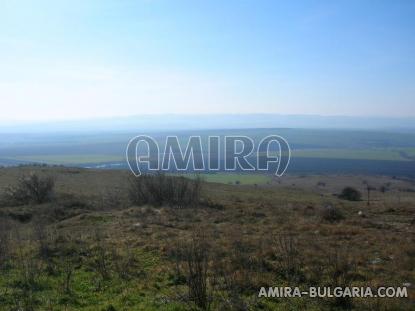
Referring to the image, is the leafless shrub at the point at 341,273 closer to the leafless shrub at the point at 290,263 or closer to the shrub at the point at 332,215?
the leafless shrub at the point at 290,263

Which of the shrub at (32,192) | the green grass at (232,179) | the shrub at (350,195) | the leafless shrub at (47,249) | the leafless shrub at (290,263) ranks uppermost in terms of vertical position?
the leafless shrub at (290,263)

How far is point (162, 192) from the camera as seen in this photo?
2155 cm

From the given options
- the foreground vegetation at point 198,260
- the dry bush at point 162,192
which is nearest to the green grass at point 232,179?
the dry bush at point 162,192

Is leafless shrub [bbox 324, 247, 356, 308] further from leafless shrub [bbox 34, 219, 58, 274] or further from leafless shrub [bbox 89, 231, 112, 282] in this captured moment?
leafless shrub [bbox 34, 219, 58, 274]

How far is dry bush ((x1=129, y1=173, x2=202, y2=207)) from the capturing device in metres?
21.4

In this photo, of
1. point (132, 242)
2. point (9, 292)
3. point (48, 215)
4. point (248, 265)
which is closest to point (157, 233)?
point (132, 242)

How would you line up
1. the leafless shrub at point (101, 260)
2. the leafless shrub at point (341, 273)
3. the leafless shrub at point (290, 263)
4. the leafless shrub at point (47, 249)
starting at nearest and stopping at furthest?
1. the leafless shrub at point (341, 273)
2. the leafless shrub at point (290, 263)
3. the leafless shrub at point (101, 260)
4. the leafless shrub at point (47, 249)

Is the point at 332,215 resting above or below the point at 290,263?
below

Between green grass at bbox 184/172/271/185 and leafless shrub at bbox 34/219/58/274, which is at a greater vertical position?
leafless shrub at bbox 34/219/58/274

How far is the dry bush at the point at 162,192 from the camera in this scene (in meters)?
21.4

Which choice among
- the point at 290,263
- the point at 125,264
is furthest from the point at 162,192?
the point at 290,263

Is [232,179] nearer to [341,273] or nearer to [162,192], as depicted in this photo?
[162,192]

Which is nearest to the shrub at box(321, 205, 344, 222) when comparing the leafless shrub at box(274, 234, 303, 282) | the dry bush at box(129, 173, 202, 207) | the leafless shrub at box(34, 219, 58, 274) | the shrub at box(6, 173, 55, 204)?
the dry bush at box(129, 173, 202, 207)

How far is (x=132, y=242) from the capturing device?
1192 cm
